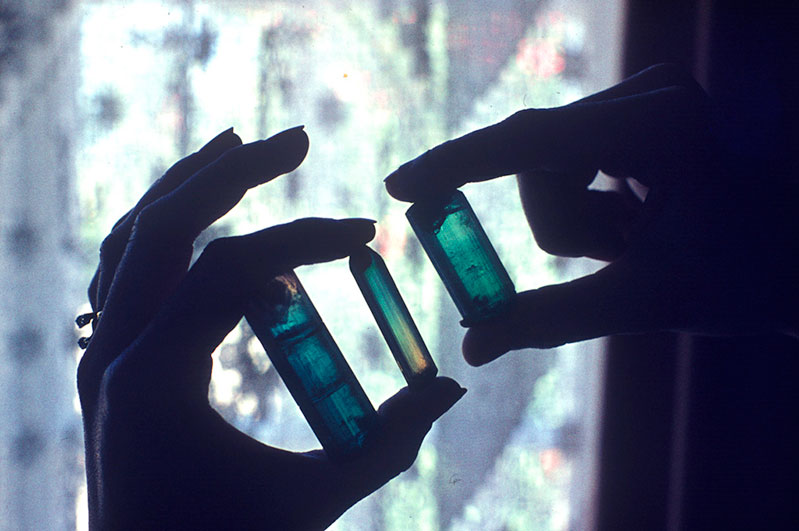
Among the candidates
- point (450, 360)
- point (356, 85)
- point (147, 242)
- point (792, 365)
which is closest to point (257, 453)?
point (147, 242)

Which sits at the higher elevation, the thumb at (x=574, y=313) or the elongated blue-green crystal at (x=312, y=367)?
the elongated blue-green crystal at (x=312, y=367)

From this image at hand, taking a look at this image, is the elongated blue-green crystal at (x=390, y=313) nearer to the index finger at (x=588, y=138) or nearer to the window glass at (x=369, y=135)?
the index finger at (x=588, y=138)

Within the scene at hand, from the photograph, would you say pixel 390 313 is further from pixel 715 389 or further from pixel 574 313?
pixel 715 389

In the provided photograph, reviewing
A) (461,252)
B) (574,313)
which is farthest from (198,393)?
(574,313)

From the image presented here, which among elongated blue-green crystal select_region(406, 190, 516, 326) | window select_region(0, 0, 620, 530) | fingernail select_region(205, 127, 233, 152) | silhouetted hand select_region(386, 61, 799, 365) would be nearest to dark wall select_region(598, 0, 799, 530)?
window select_region(0, 0, 620, 530)

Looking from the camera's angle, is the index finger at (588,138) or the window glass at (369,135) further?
the window glass at (369,135)

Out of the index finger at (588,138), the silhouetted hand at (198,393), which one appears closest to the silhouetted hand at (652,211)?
the index finger at (588,138)

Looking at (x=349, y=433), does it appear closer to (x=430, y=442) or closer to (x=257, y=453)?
(x=257, y=453)
